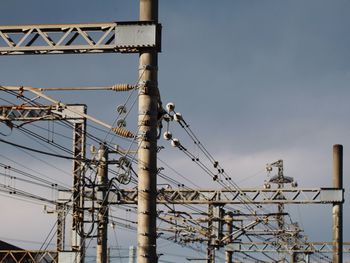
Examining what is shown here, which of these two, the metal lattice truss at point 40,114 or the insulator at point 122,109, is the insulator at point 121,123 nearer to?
the insulator at point 122,109

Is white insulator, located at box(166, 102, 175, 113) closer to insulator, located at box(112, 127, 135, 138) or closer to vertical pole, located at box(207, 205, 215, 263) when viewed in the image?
insulator, located at box(112, 127, 135, 138)

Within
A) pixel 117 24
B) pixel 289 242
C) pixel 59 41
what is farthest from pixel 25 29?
pixel 289 242

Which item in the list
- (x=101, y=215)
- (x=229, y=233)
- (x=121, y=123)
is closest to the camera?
(x=121, y=123)

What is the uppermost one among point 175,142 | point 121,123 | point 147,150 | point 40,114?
point 40,114

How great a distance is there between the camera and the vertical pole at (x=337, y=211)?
47.1 metres

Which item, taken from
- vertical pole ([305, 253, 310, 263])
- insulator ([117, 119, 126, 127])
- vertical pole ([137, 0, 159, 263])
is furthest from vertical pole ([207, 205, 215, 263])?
vertical pole ([137, 0, 159, 263])

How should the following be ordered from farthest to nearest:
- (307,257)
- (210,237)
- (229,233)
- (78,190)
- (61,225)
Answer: (307,257) < (229,233) < (210,237) < (61,225) < (78,190)

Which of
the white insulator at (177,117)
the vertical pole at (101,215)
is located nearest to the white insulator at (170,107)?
the white insulator at (177,117)

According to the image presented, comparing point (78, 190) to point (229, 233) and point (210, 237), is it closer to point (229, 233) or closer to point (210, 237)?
point (210, 237)

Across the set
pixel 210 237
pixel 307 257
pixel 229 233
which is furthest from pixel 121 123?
pixel 307 257

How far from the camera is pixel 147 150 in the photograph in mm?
19719

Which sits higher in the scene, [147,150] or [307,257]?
[147,150]

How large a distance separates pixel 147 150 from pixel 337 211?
2871cm

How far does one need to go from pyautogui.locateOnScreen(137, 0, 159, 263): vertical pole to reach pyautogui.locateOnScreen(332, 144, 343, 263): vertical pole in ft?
91.7
